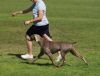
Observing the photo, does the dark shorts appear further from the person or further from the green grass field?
the green grass field

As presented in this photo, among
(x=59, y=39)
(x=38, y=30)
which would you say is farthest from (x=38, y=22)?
(x=59, y=39)

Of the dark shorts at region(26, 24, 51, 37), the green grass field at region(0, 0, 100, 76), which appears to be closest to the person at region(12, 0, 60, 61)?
the dark shorts at region(26, 24, 51, 37)

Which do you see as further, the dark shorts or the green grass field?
the dark shorts

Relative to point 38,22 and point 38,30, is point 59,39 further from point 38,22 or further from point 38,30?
point 38,22

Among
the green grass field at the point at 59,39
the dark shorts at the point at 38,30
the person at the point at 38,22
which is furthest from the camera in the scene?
the dark shorts at the point at 38,30

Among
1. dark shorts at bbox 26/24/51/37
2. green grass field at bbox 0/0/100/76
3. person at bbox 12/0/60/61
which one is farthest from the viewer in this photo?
dark shorts at bbox 26/24/51/37

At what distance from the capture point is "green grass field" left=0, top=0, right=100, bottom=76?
11352mm

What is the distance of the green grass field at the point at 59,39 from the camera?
1135 centimetres

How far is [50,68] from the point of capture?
11703mm

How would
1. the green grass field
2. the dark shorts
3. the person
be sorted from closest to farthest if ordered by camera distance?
the green grass field < the person < the dark shorts

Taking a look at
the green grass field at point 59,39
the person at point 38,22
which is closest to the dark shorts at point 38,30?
the person at point 38,22

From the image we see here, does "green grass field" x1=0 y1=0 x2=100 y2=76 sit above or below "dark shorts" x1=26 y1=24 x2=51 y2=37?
below

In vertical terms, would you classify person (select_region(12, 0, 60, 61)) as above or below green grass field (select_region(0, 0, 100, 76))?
above

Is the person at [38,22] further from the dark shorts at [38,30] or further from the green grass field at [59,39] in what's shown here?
the green grass field at [59,39]
